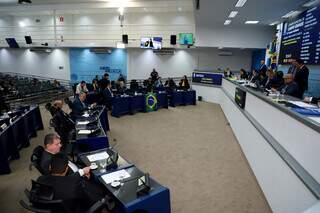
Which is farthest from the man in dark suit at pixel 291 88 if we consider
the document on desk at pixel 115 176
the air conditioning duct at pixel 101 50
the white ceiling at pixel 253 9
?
the air conditioning duct at pixel 101 50

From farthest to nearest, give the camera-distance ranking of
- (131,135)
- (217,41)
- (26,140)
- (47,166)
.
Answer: (217,41), (131,135), (26,140), (47,166)

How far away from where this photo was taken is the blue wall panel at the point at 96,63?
53.2 feet

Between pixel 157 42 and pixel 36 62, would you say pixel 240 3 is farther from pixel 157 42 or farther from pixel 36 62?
pixel 36 62

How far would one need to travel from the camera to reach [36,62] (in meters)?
17.7

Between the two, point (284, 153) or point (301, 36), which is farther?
point (301, 36)

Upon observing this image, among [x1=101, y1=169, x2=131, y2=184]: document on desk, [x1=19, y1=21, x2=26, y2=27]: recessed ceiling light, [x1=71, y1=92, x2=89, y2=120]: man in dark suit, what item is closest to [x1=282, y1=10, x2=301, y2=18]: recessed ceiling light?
[x1=71, y1=92, x2=89, y2=120]: man in dark suit

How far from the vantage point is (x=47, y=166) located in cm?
305

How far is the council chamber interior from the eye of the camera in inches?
106

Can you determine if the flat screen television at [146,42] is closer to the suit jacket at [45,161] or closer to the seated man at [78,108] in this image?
the seated man at [78,108]

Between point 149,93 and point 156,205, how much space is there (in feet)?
25.1

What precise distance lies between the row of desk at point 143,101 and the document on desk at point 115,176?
243 inches

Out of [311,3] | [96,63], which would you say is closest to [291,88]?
[311,3]

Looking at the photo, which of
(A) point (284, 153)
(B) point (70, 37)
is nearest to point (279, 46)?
(A) point (284, 153)

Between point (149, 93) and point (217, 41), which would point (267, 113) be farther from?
point (217, 41)
